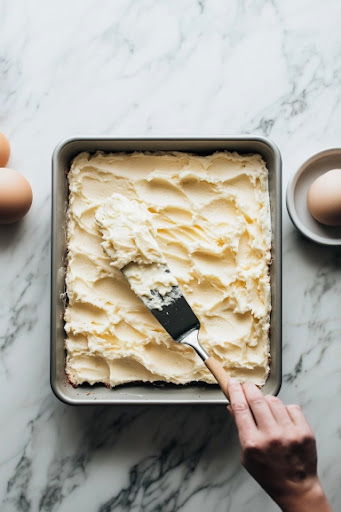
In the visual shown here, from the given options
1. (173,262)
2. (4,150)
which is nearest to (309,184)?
(173,262)

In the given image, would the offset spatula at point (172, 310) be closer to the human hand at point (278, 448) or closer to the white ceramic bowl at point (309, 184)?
the human hand at point (278, 448)

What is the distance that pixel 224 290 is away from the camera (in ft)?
5.23

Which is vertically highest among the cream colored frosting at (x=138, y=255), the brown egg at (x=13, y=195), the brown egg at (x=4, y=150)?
the brown egg at (x=4, y=150)

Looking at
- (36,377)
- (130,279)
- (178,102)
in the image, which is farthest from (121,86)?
(36,377)

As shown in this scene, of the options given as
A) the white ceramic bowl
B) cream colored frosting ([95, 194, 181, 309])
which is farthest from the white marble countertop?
cream colored frosting ([95, 194, 181, 309])

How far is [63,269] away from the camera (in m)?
1.61

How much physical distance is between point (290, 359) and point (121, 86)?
3.08ft

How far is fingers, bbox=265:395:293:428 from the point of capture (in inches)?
51.0

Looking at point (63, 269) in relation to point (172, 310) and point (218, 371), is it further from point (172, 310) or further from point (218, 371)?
point (218, 371)

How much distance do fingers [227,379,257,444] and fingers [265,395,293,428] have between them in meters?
0.05

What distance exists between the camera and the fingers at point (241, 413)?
4.19ft

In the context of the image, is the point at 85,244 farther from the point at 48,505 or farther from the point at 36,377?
the point at 48,505

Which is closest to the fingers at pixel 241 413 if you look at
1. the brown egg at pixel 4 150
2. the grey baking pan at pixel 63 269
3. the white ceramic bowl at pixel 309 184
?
the grey baking pan at pixel 63 269

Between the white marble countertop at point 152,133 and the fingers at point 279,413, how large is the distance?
1.38 feet
